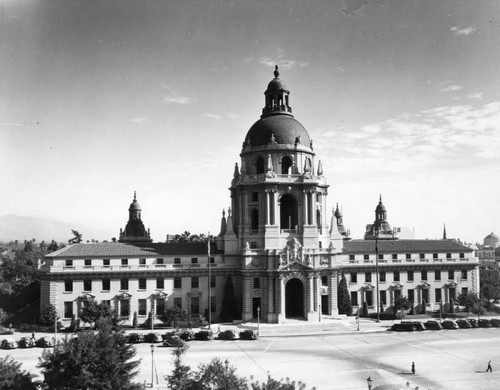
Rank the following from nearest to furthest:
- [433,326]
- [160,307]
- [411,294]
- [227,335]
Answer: [227,335]
[433,326]
[160,307]
[411,294]

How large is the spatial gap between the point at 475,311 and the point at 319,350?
32.4m

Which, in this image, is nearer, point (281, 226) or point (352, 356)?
point (352, 356)

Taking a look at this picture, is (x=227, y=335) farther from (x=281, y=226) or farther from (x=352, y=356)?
(x=281, y=226)

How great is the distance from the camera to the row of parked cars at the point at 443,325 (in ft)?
211

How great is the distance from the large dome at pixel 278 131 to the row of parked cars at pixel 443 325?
30071 millimetres

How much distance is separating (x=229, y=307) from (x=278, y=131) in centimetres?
2705

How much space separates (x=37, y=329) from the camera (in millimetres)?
65500

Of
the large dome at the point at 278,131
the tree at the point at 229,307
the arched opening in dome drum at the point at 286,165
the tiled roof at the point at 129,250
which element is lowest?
the tree at the point at 229,307

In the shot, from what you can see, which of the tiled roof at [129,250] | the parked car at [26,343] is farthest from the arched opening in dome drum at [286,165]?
the parked car at [26,343]

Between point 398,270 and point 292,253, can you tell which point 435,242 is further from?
point 292,253

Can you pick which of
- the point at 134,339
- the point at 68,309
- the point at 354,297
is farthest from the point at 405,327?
the point at 68,309

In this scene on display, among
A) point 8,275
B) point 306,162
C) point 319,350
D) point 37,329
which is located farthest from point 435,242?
point 8,275

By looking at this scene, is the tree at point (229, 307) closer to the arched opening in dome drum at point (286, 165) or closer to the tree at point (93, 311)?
the tree at point (93, 311)

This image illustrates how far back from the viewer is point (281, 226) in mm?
76688
